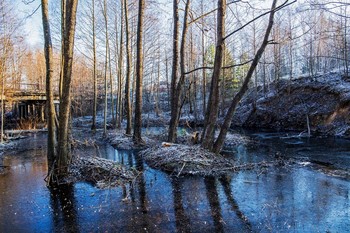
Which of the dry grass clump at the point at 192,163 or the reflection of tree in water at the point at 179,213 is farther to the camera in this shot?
the dry grass clump at the point at 192,163

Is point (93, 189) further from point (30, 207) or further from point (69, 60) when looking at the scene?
point (69, 60)

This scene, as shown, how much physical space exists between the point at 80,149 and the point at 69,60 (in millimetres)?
7361

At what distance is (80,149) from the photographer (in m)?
13.7

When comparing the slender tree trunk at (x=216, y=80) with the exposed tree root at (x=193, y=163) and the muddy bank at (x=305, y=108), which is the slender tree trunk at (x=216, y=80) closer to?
the exposed tree root at (x=193, y=163)

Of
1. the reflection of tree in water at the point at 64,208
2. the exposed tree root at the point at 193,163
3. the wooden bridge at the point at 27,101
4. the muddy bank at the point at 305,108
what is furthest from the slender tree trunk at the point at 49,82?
the muddy bank at the point at 305,108

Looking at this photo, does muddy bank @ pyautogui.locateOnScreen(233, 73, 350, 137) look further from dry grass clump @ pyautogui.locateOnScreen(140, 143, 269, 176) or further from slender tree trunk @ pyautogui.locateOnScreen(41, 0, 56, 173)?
slender tree trunk @ pyautogui.locateOnScreen(41, 0, 56, 173)

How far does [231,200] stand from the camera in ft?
19.7

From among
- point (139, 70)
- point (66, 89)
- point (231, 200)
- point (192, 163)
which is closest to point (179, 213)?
point (231, 200)

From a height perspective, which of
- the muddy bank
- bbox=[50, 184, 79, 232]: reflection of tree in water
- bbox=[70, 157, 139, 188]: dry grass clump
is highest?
the muddy bank

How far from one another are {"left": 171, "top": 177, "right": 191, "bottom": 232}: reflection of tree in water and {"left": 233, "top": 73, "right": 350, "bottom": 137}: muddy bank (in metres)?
14.3

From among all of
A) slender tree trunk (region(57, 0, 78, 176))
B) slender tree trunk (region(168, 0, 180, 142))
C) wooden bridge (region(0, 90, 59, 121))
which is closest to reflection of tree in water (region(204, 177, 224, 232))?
slender tree trunk (region(57, 0, 78, 176))

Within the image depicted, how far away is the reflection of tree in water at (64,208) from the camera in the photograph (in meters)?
4.93

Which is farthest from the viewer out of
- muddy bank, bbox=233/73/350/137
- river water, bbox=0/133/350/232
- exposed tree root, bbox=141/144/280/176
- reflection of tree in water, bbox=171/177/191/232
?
muddy bank, bbox=233/73/350/137

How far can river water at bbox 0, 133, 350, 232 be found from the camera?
15.9 ft
